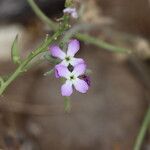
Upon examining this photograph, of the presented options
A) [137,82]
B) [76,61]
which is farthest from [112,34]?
→ [76,61]

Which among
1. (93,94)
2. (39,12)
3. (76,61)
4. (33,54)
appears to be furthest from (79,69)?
(93,94)

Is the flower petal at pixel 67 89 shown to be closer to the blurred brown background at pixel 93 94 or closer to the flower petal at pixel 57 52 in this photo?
the flower petal at pixel 57 52

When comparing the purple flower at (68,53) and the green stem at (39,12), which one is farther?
the green stem at (39,12)

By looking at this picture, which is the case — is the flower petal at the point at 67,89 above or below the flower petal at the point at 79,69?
below

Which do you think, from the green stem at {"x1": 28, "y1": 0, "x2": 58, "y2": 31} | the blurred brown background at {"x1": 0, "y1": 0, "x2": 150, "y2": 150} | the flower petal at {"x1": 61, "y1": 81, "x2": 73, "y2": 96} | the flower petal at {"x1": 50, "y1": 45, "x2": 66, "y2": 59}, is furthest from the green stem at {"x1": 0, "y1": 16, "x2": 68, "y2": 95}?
the blurred brown background at {"x1": 0, "y1": 0, "x2": 150, "y2": 150}

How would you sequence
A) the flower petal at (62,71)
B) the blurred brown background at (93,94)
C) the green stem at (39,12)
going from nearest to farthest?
the flower petal at (62,71)
the green stem at (39,12)
the blurred brown background at (93,94)

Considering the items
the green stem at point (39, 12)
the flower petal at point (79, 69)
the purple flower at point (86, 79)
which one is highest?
the green stem at point (39, 12)

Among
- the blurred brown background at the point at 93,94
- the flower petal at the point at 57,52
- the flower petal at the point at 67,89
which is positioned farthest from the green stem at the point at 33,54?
the blurred brown background at the point at 93,94
